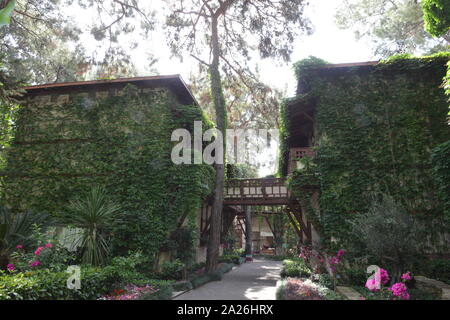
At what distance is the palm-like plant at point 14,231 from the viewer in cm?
678

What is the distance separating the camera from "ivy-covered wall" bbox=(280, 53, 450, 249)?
9305mm

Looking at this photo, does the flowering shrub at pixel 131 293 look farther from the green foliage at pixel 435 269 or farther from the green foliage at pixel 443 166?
the green foliage at pixel 443 166

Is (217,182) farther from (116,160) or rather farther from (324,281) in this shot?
(324,281)

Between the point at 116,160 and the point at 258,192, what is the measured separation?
266 inches

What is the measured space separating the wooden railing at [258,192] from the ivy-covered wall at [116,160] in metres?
2.32

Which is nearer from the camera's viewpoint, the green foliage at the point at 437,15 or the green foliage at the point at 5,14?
the green foliage at the point at 5,14

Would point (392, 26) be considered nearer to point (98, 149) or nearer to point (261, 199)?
point (261, 199)

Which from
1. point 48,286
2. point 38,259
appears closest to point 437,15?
point 48,286

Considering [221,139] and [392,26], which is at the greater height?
[392,26]

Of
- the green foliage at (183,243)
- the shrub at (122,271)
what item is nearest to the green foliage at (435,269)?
the green foliage at (183,243)

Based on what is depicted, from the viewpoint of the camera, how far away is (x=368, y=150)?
9.80m
